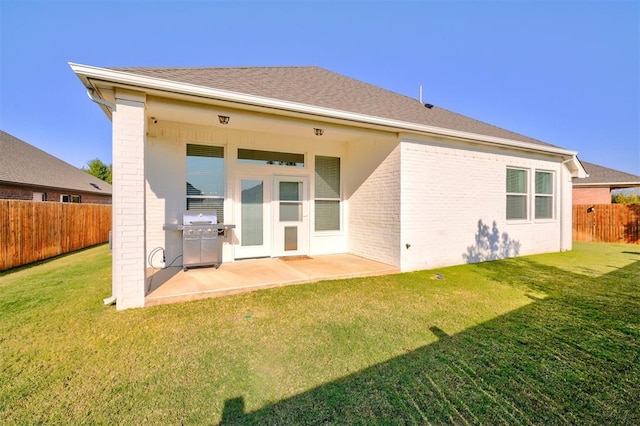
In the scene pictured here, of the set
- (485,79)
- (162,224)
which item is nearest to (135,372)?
(162,224)

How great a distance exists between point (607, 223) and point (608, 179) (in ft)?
21.1

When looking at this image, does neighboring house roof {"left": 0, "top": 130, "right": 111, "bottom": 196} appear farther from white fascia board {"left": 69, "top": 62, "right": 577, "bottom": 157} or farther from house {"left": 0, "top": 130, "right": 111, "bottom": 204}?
white fascia board {"left": 69, "top": 62, "right": 577, "bottom": 157}

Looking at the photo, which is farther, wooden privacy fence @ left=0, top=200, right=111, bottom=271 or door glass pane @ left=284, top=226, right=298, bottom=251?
door glass pane @ left=284, top=226, right=298, bottom=251

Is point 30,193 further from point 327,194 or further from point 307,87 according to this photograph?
point 307,87

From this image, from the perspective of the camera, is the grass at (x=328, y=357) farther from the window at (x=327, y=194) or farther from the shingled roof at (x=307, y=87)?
the shingled roof at (x=307, y=87)

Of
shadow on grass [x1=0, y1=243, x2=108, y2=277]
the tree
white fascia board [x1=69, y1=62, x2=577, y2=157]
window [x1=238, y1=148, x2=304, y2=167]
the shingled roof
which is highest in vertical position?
the tree

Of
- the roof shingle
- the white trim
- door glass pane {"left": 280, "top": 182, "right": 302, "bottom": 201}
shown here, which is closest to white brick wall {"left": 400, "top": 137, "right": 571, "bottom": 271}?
door glass pane {"left": 280, "top": 182, "right": 302, "bottom": 201}

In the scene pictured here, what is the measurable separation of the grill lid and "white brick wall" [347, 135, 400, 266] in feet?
12.0

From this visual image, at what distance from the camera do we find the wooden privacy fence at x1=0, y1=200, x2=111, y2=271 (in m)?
6.49

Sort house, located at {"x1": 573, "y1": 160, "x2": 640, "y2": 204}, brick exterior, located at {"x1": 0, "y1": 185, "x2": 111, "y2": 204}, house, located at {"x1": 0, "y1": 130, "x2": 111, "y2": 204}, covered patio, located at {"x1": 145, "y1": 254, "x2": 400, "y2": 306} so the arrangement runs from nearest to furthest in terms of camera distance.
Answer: covered patio, located at {"x1": 145, "y1": 254, "x2": 400, "y2": 306}, brick exterior, located at {"x1": 0, "y1": 185, "x2": 111, "y2": 204}, house, located at {"x1": 0, "y1": 130, "x2": 111, "y2": 204}, house, located at {"x1": 573, "y1": 160, "x2": 640, "y2": 204}

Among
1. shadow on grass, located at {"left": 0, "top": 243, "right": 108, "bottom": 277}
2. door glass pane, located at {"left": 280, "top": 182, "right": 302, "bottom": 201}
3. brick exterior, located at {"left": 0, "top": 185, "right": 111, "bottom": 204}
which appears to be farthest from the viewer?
brick exterior, located at {"left": 0, "top": 185, "right": 111, "bottom": 204}

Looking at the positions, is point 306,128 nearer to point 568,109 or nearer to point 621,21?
point 621,21

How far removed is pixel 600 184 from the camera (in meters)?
15.5

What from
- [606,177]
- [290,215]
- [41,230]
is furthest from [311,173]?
[606,177]
